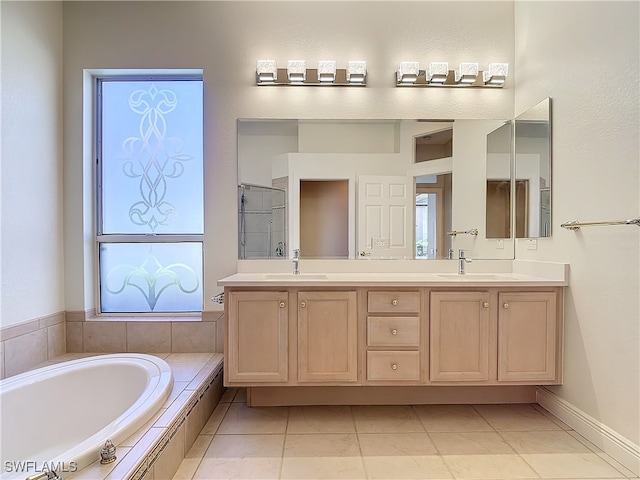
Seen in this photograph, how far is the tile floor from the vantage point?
1.61 metres

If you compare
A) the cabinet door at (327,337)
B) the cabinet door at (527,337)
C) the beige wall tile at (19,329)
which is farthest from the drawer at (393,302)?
the beige wall tile at (19,329)

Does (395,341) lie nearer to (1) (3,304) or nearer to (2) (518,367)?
(2) (518,367)

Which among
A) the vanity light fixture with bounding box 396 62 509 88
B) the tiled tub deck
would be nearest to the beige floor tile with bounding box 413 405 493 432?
the tiled tub deck

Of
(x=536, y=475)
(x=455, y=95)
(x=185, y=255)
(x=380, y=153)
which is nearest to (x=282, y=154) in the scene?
(x=380, y=153)

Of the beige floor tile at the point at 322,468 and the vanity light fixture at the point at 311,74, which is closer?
the beige floor tile at the point at 322,468

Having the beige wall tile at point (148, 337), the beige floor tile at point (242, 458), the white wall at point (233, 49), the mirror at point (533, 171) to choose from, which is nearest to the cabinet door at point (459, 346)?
the mirror at point (533, 171)

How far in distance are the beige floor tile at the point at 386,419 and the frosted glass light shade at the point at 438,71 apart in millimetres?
2136

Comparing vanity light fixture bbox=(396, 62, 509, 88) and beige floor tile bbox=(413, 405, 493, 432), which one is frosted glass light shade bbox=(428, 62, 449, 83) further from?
beige floor tile bbox=(413, 405, 493, 432)

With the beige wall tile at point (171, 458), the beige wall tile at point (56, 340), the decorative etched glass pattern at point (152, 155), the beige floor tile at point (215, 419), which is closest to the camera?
the beige wall tile at point (171, 458)

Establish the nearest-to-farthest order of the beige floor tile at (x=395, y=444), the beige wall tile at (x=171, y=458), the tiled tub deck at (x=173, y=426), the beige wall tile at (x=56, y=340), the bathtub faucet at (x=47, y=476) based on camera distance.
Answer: the bathtub faucet at (x=47, y=476) → the tiled tub deck at (x=173, y=426) → the beige wall tile at (x=171, y=458) → the beige floor tile at (x=395, y=444) → the beige wall tile at (x=56, y=340)

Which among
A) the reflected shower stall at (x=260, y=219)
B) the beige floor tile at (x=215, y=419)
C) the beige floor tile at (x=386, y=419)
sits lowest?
the beige floor tile at (x=386, y=419)

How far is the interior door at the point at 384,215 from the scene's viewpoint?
8.12 feet

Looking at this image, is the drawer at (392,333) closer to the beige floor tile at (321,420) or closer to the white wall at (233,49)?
the beige floor tile at (321,420)

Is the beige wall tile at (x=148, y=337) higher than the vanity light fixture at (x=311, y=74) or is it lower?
lower
